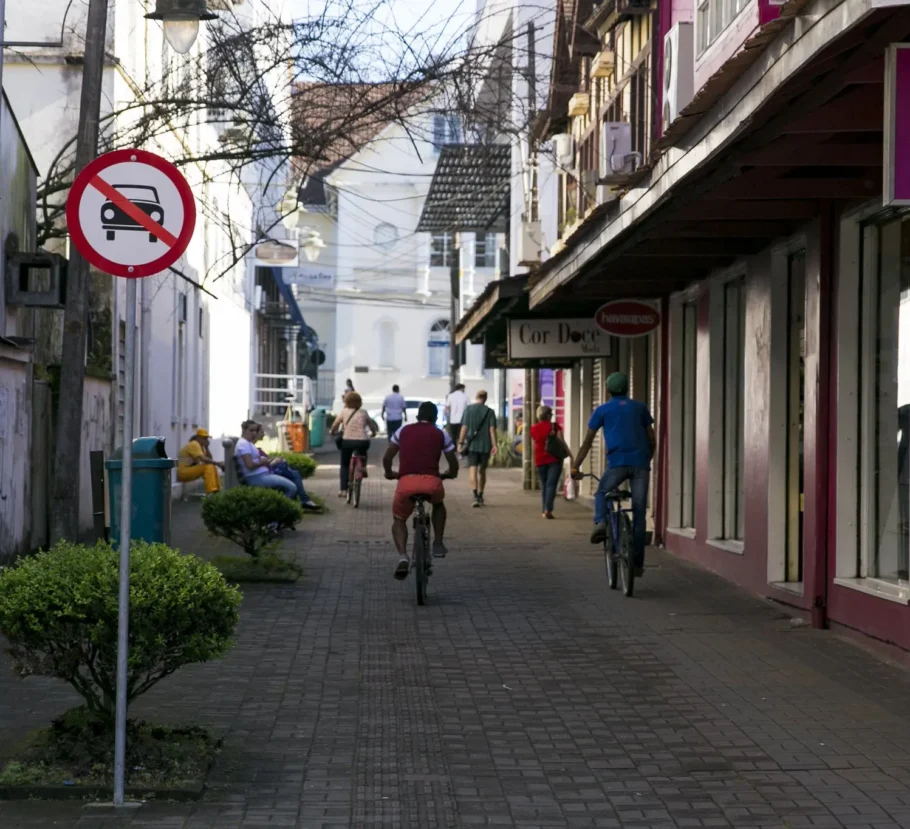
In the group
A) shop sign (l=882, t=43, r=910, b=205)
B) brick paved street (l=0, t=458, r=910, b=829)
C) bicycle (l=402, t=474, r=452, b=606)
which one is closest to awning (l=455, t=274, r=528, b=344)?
brick paved street (l=0, t=458, r=910, b=829)

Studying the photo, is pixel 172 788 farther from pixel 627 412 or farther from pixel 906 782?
pixel 627 412

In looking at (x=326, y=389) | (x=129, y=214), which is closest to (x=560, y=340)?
(x=129, y=214)

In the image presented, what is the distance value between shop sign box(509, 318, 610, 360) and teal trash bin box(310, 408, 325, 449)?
2485 centimetres

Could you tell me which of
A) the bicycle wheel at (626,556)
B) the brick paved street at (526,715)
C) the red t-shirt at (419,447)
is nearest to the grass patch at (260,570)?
the brick paved street at (526,715)

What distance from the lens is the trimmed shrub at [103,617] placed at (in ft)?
21.6

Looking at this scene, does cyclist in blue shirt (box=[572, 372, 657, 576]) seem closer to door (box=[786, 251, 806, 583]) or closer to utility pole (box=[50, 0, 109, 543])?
door (box=[786, 251, 806, 583])

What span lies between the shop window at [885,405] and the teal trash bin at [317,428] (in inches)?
1435

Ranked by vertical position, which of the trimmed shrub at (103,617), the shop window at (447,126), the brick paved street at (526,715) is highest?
the shop window at (447,126)

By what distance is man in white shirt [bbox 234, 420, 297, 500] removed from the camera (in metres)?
20.3

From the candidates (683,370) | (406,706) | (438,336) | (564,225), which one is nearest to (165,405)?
(564,225)

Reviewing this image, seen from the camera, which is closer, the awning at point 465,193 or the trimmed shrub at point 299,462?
the trimmed shrub at point 299,462

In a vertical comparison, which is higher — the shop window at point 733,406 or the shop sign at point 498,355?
the shop sign at point 498,355

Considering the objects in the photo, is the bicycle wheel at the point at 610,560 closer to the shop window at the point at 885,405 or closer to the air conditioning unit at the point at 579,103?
the shop window at the point at 885,405

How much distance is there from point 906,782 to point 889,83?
9.63 ft
